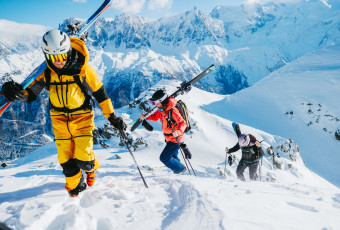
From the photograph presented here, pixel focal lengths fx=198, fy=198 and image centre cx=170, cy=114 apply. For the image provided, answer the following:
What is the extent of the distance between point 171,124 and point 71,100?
334 cm

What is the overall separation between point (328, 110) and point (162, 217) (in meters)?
27.9

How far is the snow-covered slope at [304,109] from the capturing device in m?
20.5

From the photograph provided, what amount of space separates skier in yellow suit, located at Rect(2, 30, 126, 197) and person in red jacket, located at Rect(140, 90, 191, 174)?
245 centimetres

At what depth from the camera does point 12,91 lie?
3.46 metres

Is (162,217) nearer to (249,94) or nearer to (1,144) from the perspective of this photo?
(249,94)

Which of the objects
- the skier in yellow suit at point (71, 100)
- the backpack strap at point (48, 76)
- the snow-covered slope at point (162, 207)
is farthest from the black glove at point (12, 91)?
the snow-covered slope at point (162, 207)

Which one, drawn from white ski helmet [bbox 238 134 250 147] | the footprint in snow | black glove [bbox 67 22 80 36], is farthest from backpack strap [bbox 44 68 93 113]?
white ski helmet [bbox 238 134 250 147]

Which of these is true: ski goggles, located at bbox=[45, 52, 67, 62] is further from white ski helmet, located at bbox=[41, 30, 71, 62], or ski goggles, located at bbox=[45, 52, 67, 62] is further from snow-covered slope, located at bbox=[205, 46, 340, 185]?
snow-covered slope, located at bbox=[205, 46, 340, 185]

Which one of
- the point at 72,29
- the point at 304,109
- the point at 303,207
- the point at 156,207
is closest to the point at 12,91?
the point at 156,207

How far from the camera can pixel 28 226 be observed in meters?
2.33

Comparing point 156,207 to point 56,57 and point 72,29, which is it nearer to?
point 56,57

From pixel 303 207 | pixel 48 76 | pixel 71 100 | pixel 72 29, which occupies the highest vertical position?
pixel 72 29

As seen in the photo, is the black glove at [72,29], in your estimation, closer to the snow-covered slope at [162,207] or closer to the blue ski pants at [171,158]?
the snow-covered slope at [162,207]

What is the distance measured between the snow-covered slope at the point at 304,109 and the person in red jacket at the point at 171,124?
58.7ft
